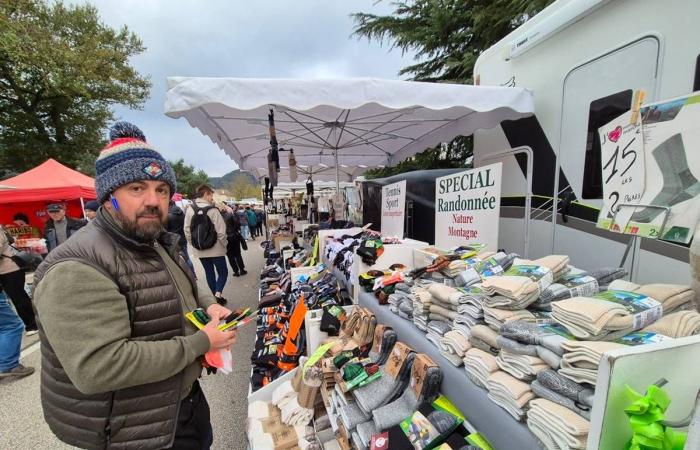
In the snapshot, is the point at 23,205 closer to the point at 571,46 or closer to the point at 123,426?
the point at 123,426

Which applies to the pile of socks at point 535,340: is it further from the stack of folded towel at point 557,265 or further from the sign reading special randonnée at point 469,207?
the sign reading special randonnée at point 469,207

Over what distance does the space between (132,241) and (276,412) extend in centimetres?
170

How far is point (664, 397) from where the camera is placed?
0.72m

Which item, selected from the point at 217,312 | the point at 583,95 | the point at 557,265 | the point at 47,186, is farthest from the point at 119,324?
the point at 47,186

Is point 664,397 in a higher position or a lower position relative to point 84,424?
higher

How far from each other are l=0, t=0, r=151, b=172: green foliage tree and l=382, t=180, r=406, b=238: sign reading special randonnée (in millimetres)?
20117

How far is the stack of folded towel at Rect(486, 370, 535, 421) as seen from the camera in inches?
42.3

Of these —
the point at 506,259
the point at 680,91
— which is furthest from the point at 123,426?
the point at 680,91

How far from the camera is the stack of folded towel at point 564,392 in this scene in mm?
932

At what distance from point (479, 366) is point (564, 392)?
0.33m

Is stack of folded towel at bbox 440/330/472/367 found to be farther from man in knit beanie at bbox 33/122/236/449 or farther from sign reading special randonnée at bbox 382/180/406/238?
sign reading special randonnée at bbox 382/180/406/238

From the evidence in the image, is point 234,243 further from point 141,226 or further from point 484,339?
point 484,339

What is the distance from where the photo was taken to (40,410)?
2.91 meters

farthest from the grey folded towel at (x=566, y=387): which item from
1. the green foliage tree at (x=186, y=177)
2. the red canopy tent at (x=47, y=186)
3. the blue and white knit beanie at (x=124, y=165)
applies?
the green foliage tree at (x=186, y=177)
